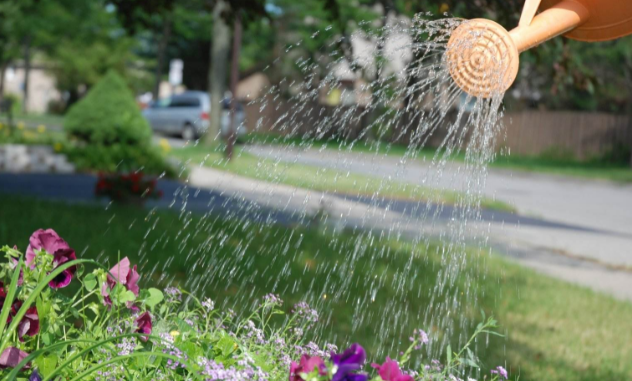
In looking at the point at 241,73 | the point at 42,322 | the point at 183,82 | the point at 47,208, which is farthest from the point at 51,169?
the point at 183,82

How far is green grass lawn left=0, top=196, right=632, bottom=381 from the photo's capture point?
4.68 m

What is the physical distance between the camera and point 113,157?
13977mm

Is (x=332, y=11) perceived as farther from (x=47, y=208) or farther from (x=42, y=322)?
(x=42, y=322)

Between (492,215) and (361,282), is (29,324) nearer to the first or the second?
(361,282)

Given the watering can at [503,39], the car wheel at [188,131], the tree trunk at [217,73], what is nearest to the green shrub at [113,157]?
the tree trunk at [217,73]

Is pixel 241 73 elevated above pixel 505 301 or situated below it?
below

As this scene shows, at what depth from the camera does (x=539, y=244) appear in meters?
9.26

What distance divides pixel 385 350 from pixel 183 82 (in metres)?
46.3

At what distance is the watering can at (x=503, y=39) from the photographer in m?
2.08

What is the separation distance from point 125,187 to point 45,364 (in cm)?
734

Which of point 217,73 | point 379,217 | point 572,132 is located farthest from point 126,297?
point 572,132

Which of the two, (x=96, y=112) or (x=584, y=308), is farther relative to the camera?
(x=96, y=112)

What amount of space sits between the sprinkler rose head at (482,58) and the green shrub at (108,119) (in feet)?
42.1

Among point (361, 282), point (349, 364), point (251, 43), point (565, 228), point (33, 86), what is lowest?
point (33, 86)
